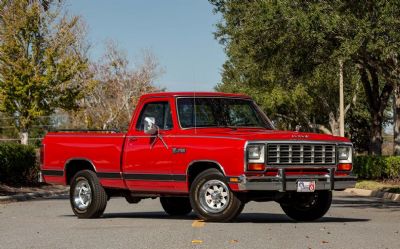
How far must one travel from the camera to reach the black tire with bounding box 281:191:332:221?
550 inches

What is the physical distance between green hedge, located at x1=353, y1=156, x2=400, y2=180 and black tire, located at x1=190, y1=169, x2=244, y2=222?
2121cm

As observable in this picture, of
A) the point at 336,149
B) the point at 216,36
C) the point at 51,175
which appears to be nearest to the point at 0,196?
the point at 51,175

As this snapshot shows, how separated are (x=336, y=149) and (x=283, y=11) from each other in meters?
10.9

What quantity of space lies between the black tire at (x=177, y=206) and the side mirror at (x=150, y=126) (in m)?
2.42

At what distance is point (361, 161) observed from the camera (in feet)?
122

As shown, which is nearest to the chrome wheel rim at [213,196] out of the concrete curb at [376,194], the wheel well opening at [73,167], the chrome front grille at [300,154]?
the chrome front grille at [300,154]

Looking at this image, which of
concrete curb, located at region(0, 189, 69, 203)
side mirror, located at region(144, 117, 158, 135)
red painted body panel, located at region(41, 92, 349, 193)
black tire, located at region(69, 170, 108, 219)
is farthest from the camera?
concrete curb, located at region(0, 189, 69, 203)

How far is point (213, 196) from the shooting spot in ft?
42.4

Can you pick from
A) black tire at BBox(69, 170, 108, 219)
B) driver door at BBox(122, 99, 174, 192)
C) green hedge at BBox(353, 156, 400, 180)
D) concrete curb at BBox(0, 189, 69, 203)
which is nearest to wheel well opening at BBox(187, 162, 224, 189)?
driver door at BBox(122, 99, 174, 192)

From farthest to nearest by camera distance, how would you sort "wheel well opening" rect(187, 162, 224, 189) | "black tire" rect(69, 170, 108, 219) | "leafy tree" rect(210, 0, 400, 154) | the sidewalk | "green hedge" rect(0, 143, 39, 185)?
"green hedge" rect(0, 143, 39, 185), the sidewalk, "leafy tree" rect(210, 0, 400, 154), "black tire" rect(69, 170, 108, 219), "wheel well opening" rect(187, 162, 224, 189)

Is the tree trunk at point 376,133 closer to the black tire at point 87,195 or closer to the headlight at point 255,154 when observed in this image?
the black tire at point 87,195

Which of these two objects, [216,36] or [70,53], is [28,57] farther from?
[216,36]

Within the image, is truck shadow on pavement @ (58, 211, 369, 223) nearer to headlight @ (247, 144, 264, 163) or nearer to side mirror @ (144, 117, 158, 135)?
headlight @ (247, 144, 264, 163)

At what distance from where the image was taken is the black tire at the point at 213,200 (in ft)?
41.7
